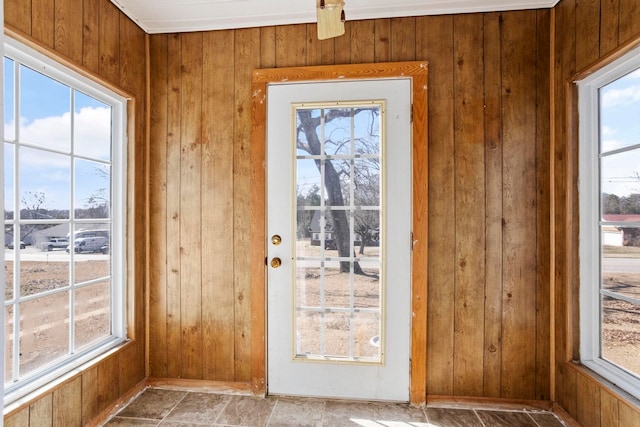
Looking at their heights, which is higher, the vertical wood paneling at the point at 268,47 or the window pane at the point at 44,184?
the vertical wood paneling at the point at 268,47

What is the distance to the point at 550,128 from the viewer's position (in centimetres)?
210

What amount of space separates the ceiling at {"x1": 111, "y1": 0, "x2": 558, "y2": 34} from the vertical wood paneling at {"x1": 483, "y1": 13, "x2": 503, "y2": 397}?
0.71 feet

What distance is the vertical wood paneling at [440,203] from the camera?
7.04 feet

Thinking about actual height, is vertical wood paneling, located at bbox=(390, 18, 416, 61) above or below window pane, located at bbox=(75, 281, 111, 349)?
above

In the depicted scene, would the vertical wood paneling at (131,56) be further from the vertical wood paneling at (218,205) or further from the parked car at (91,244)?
the parked car at (91,244)

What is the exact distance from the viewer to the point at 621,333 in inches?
69.8

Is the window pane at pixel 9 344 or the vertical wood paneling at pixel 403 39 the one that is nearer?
the window pane at pixel 9 344

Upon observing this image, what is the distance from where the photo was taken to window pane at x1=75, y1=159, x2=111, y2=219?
1.91 meters

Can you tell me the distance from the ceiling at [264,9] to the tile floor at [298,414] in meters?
2.34

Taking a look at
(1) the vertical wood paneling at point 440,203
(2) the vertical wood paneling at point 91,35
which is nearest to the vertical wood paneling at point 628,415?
(1) the vertical wood paneling at point 440,203

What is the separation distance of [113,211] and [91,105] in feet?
2.04

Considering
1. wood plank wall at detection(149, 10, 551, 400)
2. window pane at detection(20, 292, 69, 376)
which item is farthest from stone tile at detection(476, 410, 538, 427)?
window pane at detection(20, 292, 69, 376)

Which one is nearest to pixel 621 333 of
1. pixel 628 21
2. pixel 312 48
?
pixel 628 21

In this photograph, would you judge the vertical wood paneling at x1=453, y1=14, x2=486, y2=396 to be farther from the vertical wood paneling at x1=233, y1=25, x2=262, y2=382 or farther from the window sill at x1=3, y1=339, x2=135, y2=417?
the window sill at x1=3, y1=339, x2=135, y2=417
